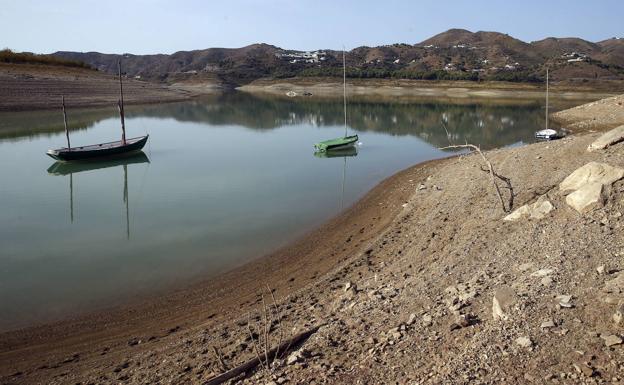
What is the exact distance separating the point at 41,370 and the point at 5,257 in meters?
7.12

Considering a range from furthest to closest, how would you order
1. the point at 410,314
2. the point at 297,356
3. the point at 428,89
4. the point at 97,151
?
the point at 428,89, the point at 97,151, the point at 410,314, the point at 297,356

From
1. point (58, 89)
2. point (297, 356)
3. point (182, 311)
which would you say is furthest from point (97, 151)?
point (58, 89)

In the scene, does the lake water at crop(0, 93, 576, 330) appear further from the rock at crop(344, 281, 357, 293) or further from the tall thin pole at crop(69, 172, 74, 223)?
the rock at crop(344, 281, 357, 293)

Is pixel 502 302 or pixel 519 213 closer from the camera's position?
pixel 502 302

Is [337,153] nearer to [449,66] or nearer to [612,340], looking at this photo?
[612,340]

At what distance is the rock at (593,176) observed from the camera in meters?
10.6

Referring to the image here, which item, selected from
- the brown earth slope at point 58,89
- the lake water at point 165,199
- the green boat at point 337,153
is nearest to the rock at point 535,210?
the lake water at point 165,199

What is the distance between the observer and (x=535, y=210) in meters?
11.1

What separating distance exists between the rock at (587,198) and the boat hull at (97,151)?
26.9m

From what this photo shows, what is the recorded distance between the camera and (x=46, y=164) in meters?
29.8

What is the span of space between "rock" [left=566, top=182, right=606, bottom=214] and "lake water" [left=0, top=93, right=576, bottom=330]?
8.06 metres

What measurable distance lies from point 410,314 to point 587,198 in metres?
5.12

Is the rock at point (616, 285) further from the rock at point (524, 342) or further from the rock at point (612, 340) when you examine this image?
the rock at point (524, 342)

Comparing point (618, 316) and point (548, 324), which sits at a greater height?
point (618, 316)
